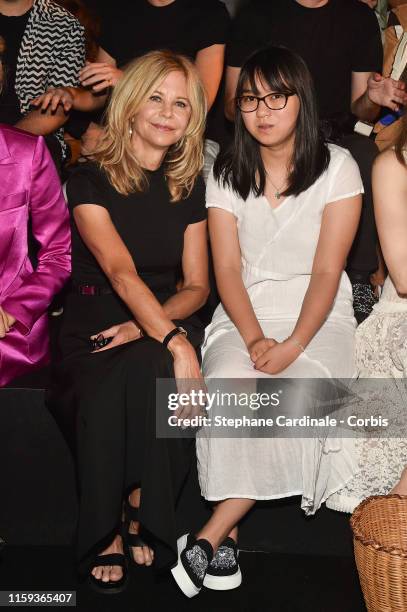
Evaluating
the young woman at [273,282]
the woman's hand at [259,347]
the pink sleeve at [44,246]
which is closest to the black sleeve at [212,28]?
the young woman at [273,282]

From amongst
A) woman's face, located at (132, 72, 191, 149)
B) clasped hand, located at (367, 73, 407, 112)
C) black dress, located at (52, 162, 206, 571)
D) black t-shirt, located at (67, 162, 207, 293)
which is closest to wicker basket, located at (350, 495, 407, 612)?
black dress, located at (52, 162, 206, 571)

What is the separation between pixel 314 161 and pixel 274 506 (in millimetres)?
1140

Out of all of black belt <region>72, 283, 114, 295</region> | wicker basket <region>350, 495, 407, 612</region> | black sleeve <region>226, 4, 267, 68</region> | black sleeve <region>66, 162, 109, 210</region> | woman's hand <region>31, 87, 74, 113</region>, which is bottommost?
wicker basket <region>350, 495, 407, 612</region>

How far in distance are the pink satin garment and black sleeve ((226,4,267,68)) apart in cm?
114

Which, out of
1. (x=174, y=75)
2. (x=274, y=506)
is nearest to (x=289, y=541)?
(x=274, y=506)

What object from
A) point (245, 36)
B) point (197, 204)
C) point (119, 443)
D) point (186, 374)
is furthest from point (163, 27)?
point (119, 443)

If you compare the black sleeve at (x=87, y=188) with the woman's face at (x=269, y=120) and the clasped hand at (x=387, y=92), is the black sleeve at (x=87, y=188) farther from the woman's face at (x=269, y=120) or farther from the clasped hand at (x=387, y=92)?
the clasped hand at (x=387, y=92)

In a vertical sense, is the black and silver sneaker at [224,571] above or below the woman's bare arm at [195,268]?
below

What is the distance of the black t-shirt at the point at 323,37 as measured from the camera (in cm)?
419

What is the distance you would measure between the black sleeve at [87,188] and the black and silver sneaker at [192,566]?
3.73ft

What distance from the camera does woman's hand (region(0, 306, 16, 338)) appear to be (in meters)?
3.33

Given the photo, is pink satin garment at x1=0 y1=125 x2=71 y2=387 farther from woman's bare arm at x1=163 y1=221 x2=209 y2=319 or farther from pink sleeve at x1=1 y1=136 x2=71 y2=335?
woman's bare arm at x1=163 y1=221 x2=209 y2=319

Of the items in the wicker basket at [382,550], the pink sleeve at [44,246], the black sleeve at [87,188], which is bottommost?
the wicker basket at [382,550]

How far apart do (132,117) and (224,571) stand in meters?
1.50
